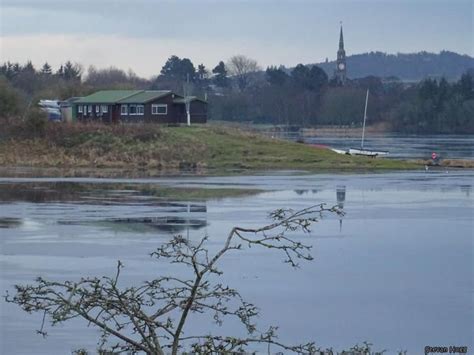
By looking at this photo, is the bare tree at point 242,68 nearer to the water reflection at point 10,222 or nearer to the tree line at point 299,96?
the tree line at point 299,96

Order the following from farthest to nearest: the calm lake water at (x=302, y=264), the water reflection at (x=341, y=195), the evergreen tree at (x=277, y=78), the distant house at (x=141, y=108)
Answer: the evergreen tree at (x=277, y=78), the distant house at (x=141, y=108), the water reflection at (x=341, y=195), the calm lake water at (x=302, y=264)

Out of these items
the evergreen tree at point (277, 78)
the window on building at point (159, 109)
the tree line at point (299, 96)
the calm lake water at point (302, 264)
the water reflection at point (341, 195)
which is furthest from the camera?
the evergreen tree at point (277, 78)

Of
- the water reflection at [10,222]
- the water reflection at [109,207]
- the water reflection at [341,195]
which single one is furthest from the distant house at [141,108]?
the water reflection at [10,222]

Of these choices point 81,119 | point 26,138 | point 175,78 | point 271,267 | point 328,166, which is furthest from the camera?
point 175,78

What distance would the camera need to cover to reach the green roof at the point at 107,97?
6412 cm

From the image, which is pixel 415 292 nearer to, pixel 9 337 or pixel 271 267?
pixel 271 267

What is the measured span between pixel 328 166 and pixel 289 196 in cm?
1768

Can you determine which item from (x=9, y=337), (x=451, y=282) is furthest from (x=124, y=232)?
(x=9, y=337)

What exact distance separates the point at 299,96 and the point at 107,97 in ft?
226

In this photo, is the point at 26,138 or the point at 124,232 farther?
the point at 26,138

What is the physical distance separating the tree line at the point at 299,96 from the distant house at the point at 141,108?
31.3 meters

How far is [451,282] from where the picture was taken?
1670 centimetres

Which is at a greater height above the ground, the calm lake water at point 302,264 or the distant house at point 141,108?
the distant house at point 141,108

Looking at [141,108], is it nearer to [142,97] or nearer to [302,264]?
[142,97]
